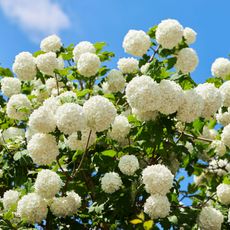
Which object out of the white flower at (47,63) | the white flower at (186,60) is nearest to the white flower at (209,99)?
the white flower at (186,60)

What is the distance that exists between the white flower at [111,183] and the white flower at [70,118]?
84 cm

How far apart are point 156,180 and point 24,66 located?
2.64 m

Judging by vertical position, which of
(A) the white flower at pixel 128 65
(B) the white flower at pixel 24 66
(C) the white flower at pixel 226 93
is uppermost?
(A) the white flower at pixel 128 65

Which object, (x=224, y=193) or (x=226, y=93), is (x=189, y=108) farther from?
(x=224, y=193)

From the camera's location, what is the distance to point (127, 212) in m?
5.67

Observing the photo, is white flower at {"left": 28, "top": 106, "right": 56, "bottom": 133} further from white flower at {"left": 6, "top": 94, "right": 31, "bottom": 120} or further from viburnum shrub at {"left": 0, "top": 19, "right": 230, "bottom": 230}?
white flower at {"left": 6, "top": 94, "right": 31, "bottom": 120}

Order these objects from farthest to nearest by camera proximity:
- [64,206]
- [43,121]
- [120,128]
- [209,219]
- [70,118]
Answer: [120,128], [209,219], [64,206], [43,121], [70,118]

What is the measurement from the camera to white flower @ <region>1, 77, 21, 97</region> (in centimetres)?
710

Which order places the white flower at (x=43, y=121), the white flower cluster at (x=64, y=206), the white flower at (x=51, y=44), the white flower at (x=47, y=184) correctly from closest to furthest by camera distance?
the white flower at (x=43, y=121)
the white flower at (x=47, y=184)
the white flower cluster at (x=64, y=206)
the white flower at (x=51, y=44)

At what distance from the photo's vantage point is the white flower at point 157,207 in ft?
16.9

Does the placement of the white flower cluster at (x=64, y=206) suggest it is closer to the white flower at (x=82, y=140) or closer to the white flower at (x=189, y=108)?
the white flower at (x=82, y=140)

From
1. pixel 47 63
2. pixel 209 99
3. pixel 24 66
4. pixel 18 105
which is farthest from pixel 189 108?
pixel 24 66

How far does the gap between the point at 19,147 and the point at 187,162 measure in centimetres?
220

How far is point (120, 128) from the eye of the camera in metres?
6.00
